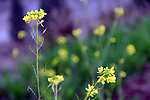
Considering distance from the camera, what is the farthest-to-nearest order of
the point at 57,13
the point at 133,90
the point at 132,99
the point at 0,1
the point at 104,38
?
the point at 0,1 → the point at 57,13 → the point at 104,38 → the point at 133,90 → the point at 132,99

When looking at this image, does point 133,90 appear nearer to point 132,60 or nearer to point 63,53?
point 132,60

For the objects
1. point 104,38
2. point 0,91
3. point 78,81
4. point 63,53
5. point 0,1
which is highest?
point 0,1

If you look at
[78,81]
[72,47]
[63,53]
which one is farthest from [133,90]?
[72,47]

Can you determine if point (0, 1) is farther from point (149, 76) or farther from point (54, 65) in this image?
point (149, 76)

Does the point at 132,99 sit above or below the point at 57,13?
below

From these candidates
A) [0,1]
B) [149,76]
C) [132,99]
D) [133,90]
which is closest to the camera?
[132,99]

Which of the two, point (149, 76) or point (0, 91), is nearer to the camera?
point (149, 76)

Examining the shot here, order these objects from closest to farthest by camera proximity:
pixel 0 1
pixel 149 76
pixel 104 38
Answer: pixel 149 76 < pixel 104 38 < pixel 0 1

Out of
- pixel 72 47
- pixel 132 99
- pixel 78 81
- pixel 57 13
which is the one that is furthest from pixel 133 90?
pixel 57 13

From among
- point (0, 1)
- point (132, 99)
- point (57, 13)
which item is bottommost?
point (132, 99)
